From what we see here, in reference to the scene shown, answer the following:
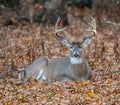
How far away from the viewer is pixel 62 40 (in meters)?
13.0

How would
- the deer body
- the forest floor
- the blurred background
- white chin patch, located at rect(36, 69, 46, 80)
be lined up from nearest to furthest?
the forest floor < the deer body < white chin patch, located at rect(36, 69, 46, 80) < the blurred background

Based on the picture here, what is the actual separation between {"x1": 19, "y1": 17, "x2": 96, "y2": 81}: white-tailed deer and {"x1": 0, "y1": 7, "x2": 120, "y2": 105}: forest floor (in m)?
0.29

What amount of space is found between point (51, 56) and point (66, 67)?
2.47m

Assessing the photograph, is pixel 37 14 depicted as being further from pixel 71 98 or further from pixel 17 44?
pixel 71 98

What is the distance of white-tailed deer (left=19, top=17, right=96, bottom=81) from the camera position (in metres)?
12.4

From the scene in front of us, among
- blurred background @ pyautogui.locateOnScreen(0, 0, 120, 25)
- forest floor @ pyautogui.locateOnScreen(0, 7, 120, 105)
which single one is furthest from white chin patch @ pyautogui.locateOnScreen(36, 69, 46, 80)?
blurred background @ pyautogui.locateOnScreen(0, 0, 120, 25)

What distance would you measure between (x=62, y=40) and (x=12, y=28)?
6408mm

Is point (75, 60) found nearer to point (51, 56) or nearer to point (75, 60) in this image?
point (75, 60)

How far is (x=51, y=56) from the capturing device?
15234 millimetres

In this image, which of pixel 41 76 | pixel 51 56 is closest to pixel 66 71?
pixel 41 76

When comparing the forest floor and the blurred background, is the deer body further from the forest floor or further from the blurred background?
the blurred background

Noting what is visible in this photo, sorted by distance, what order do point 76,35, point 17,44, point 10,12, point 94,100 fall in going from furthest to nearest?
point 10,12
point 76,35
point 17,44
point 94,100

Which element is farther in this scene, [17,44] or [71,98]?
[17,44]

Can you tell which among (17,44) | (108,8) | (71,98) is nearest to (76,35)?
(17,44)
